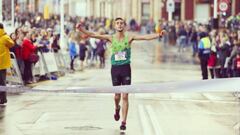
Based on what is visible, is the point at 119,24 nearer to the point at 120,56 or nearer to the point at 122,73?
the point at 120,56

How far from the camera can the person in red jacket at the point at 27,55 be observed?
2298 cm

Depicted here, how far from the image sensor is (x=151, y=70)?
105 feet

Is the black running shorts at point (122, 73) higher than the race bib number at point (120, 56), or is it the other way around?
the race bib number at point (120, 56)

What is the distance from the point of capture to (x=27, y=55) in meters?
23.1

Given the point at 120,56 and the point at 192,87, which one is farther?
the point at 120,56

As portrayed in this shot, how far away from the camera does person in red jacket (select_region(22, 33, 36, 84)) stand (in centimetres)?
2298

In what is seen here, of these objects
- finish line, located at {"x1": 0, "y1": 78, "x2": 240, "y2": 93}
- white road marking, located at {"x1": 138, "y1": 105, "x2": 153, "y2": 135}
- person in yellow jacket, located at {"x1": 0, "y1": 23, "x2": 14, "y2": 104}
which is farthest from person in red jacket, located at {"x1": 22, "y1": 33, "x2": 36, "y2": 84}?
finish line, located at {"x1": 0, "y1": 78, "x2": 240, "y2": 93}

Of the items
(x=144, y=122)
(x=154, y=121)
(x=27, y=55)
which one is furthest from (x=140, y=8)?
(x=144, y=122)

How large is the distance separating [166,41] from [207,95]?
1779 inches

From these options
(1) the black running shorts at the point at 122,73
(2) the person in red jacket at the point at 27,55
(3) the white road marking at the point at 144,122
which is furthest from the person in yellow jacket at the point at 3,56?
(2) the person in red jacket at the point at 27,55

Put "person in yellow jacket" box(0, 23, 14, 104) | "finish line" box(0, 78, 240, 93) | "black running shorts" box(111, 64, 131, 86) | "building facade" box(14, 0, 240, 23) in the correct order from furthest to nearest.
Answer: "building facade" box(14, 0, 240, 23) → "person in yellow jacket" box(0, 23, 14, 104) → "black running shorts" box(111, 64, 131, 86) → "finish line" box(0, 78, 240, 93)

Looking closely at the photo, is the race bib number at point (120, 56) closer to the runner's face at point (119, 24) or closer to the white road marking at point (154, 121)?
the runner's face at point (119, 24)

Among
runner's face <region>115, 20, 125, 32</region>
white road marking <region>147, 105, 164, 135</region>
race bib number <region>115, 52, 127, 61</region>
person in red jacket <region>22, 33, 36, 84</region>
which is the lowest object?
white road marking <region>147, 105, 164, 135</region>

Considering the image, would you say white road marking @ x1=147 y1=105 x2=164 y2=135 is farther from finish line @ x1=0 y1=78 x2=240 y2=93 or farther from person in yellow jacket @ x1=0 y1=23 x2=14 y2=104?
Answer: person in yellow jacket @ x1=0 y1=23 x2=14 y2=104
